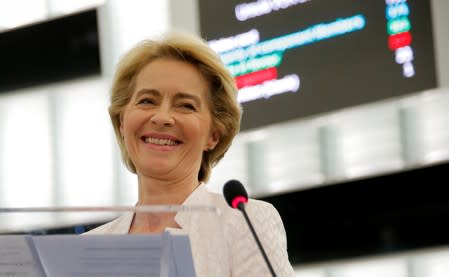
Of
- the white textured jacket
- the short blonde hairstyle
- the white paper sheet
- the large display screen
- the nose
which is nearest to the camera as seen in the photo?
the white paper sheet

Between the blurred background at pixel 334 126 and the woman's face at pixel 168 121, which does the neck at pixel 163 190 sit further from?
the blurred background at pixel 334 126

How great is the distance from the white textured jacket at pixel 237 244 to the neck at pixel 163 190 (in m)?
0.14

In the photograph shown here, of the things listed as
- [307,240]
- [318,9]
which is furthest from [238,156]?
[318,9]

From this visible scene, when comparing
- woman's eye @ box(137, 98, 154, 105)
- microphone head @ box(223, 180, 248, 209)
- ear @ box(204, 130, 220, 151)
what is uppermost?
woman's eye @ box(137, 98, 154, 105)

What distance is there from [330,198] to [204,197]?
137 inches

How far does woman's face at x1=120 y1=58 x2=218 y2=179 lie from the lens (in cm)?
214

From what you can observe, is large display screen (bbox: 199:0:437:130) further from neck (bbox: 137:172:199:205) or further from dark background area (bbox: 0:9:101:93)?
neck (bbox: 137:172:199:205)

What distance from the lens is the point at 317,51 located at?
5367 millimetres

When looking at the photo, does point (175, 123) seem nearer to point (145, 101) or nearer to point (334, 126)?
point (145, 101)

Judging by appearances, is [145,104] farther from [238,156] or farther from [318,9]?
[238,156]

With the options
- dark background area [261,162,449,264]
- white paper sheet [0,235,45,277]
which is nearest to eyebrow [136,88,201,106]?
white paper sheet [0,235,45,277]

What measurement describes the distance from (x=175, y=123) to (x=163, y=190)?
0.17 metres

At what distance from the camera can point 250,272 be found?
192 cm

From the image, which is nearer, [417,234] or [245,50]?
[417,234]
